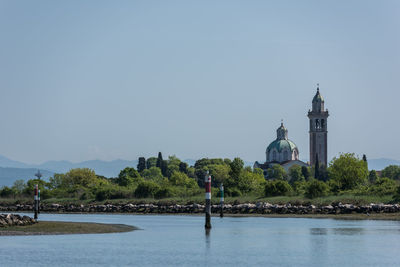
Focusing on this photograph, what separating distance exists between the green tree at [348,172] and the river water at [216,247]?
47.1 m

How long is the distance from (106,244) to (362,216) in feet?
96.8

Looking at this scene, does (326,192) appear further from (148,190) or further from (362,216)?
(148,190)

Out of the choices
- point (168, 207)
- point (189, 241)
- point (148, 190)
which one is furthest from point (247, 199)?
point (189, 241)

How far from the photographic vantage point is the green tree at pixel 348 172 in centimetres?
10055

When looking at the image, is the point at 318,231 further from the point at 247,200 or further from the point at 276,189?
the point at 276,189

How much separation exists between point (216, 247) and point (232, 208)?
3785 centimetres

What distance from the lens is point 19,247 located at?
127ft

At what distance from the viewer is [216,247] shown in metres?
41.2

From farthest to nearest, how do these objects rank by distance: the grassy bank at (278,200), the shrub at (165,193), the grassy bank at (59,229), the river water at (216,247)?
the shrub at (165,193) → the grassy bank at (278,200) → the grassy bank at (59,229) → the river water at (216,247)

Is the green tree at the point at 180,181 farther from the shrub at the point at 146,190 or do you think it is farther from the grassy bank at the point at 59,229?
the grassy bank at the point at 59,229

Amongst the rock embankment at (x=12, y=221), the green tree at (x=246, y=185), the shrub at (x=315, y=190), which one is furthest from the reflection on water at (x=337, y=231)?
the green tree at (x=246, y=185)

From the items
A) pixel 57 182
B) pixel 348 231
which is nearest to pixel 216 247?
pixel 348 231

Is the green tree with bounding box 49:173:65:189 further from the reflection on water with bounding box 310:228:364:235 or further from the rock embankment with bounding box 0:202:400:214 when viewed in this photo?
the reflection on water with bounding box 310:228:364:235

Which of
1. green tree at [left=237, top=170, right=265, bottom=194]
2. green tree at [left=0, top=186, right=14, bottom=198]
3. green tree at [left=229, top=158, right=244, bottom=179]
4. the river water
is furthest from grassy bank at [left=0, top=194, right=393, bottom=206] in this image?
the river water
